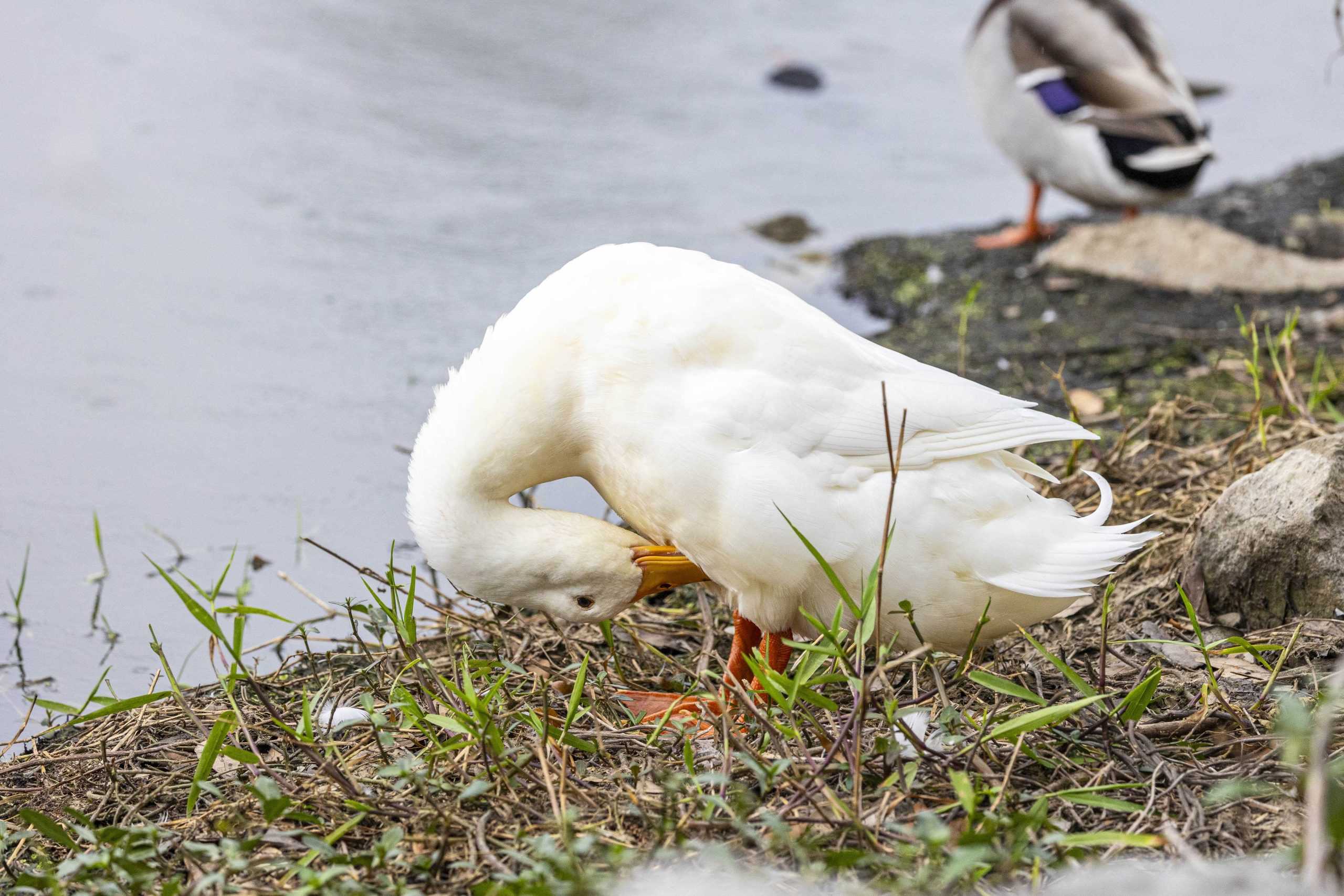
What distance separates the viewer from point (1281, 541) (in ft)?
9.48

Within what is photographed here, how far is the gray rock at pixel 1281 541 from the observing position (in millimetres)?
2855

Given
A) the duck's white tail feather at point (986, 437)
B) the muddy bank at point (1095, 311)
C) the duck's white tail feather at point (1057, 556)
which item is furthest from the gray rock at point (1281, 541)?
the muddy bank at point (1095, 311)

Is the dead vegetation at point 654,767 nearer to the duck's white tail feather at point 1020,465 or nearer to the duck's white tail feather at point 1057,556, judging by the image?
the duck's white tail feather at point 1057,556

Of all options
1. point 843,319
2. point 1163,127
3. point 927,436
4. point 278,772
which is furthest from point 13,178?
point 1163,127

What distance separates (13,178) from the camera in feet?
17.8

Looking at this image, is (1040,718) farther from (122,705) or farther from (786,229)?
(786,229)

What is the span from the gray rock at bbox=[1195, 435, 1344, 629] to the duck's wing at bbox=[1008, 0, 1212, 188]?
2688 millimetres

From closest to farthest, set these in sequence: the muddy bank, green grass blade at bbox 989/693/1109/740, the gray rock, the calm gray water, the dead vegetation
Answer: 1. the dead vegetation
2. green grass blade at bbox 989/693/1109/740
3. the gray rock
4. the calm gray water
5. the muddy bank

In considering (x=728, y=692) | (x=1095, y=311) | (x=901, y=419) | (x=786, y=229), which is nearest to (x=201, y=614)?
(x=728, y=692)

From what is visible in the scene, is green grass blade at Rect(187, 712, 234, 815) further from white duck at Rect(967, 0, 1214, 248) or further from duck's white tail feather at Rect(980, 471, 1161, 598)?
white duck at Rect(967, 0, 1214, 248)

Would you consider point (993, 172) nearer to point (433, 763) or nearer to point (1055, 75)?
point (1055, 75)

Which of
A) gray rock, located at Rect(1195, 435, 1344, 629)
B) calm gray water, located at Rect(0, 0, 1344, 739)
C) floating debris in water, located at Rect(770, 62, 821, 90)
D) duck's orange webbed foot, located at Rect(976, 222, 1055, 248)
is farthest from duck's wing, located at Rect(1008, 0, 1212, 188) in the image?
gray rock, located at Rect(1195, 435, 1344, 629)

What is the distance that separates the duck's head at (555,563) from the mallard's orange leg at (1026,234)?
3.48 meters

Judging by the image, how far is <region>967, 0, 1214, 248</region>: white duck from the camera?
5.43 metres
